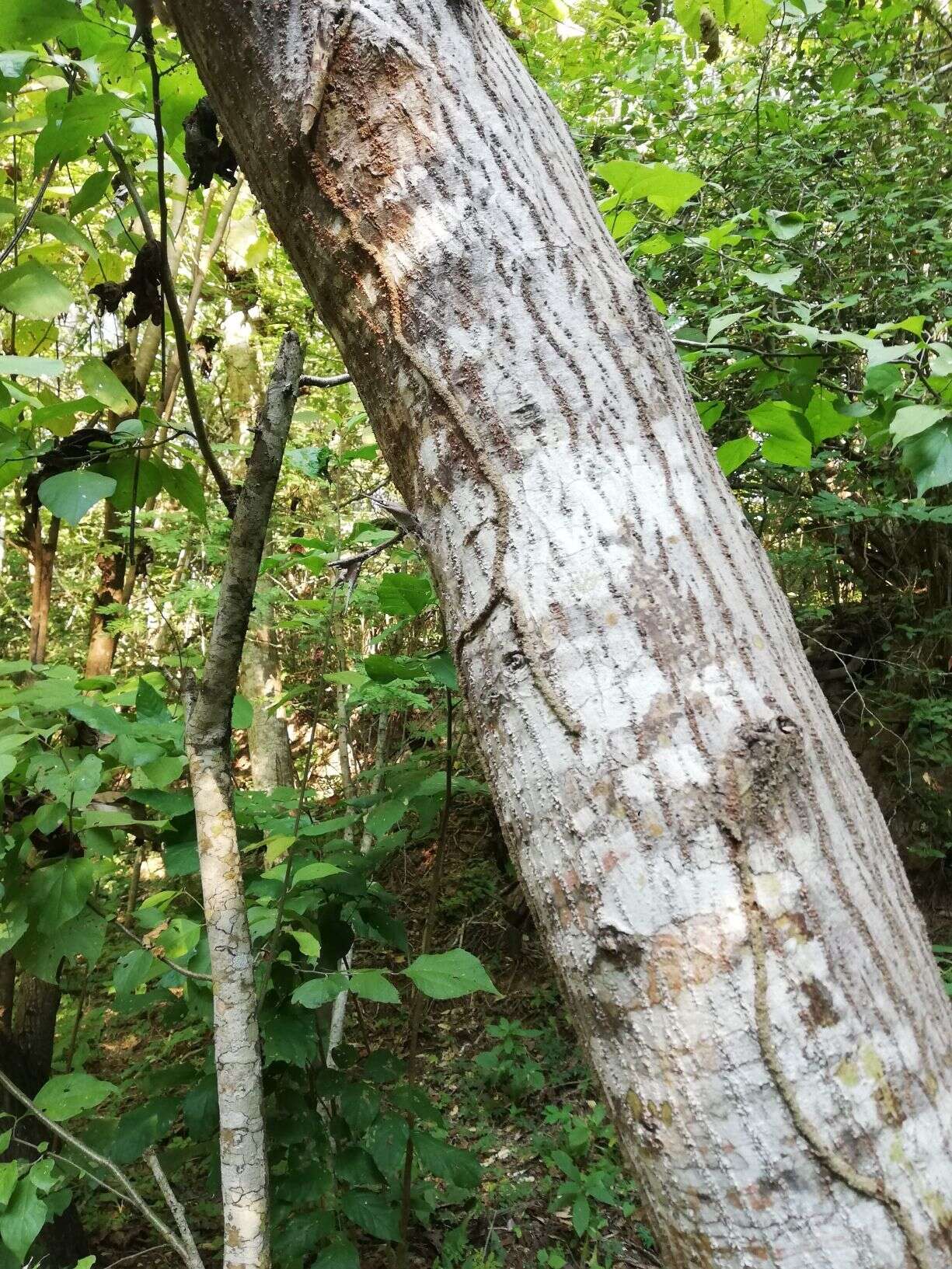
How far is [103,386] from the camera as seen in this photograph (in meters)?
1.53

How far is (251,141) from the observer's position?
2.93 ft

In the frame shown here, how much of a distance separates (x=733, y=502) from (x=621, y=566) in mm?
175

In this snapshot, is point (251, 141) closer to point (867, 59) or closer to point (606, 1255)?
point (606, 1255)

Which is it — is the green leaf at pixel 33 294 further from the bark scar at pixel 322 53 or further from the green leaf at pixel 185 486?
the bark scar at pixel 322 53

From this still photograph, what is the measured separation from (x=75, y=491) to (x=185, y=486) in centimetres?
24

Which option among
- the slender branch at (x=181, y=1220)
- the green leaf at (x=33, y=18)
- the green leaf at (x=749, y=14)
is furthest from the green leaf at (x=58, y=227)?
the slender branch at (x=181, y=1220)

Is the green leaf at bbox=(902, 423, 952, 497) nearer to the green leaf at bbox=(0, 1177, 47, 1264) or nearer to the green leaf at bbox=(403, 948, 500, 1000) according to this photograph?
the green leaf at bbox=(403, 948, 500, 1000)

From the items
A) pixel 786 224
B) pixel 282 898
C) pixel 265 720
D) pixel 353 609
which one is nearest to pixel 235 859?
→ pixel 282 898

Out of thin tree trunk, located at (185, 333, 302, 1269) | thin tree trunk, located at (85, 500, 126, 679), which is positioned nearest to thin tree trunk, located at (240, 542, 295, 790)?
thin tree trunk, located at (85, 500, 126, 679)

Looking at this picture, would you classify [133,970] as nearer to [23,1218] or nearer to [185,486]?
[23,1218]

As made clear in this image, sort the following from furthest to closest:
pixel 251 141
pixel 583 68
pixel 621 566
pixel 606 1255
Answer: pixel 583 68
pixel 606 1255
pixel 251 141
pixel 621 566

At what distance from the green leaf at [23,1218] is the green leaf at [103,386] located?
1.44 metres

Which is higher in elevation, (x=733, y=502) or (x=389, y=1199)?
(x=733, y=502)

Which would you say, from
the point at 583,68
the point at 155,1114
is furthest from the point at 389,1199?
the point at 583,68
